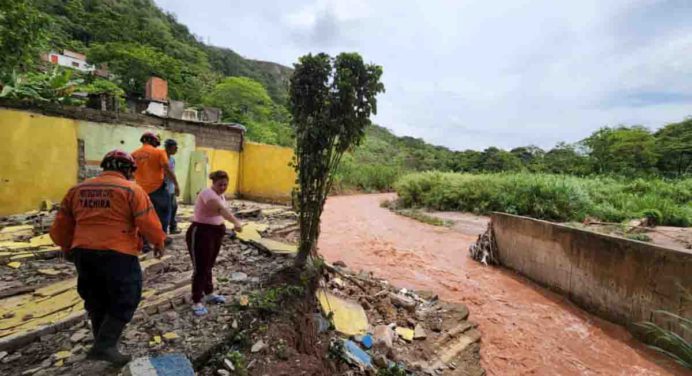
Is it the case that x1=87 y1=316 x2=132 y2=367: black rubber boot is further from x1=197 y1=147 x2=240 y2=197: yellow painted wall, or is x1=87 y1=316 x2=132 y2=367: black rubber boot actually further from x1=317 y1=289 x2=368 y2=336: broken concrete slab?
x1=197 y1=147 x2=240 y2=197: yellow painted wall

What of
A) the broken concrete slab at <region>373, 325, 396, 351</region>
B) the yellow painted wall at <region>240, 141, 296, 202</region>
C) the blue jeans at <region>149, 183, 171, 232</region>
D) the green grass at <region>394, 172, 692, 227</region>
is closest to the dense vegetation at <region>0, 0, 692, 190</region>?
the yellow painted wall at <region>240, 141, 296, 202</region>

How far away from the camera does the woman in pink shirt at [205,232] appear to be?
9.91ft

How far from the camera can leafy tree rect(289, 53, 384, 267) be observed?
372 centimetres

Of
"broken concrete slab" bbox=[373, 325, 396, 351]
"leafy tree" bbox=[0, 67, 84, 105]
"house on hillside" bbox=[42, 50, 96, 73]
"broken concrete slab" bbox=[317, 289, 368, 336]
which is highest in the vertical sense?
"house on hillside" bbox=[42, 50, 96, 73]

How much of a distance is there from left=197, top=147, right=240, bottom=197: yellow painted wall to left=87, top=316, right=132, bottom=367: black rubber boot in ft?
29.6

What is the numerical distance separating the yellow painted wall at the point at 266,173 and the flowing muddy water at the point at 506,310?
2.39 metres

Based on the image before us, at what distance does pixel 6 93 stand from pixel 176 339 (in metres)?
9.01

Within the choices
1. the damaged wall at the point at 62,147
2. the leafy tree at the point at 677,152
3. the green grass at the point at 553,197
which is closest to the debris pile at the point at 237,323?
the damaged wall at the point at 62,147

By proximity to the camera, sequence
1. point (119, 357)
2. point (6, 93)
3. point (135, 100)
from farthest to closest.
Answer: point (135, 100) → point (6, 93) → point (119, 357)

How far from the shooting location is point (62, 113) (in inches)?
276

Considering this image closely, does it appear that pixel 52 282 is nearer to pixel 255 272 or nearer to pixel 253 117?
pixel 255 272

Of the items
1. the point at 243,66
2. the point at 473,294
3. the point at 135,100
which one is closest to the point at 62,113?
the point at 473,294

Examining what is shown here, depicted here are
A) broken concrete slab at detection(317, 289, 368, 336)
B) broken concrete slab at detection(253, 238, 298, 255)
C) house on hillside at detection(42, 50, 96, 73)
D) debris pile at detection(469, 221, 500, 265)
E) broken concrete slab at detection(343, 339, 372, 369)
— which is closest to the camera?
broken concrete slab at detection(343, 339, 372, 369)

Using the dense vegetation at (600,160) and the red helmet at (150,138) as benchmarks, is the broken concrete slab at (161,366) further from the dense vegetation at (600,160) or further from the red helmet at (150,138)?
the dense vegetation at (600,160)
